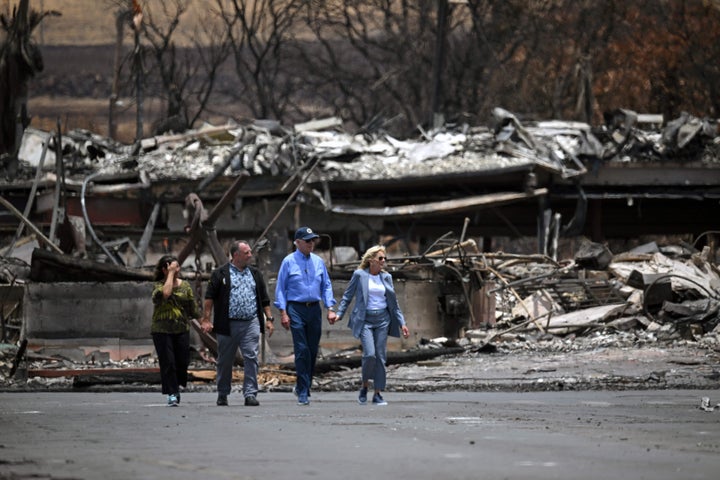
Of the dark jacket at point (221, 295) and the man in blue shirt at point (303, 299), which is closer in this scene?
the dark jacket at point (221, 295)

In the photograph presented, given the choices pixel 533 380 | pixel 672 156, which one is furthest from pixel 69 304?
pixel 672 156

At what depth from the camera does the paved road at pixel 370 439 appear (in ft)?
28.9

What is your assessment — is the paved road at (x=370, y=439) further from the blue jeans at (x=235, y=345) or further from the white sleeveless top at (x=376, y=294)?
the white sleeveless top at (x=376, y=294)

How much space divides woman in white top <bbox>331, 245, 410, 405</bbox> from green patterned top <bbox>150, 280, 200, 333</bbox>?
5.30ft

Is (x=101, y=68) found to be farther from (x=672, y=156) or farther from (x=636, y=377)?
(x=636, y=377)

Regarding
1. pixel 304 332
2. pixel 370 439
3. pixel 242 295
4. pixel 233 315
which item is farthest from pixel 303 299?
pixel 370 439

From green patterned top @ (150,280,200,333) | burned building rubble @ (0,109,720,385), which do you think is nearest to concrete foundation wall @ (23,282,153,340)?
burned building rubble @ (0,109,720,385)

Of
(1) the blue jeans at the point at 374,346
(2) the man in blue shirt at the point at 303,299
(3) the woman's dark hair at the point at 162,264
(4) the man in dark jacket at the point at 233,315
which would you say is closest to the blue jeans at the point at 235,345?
(4) the man in dark jacket at the point at 233,315

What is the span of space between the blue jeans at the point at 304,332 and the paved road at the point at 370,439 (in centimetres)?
47

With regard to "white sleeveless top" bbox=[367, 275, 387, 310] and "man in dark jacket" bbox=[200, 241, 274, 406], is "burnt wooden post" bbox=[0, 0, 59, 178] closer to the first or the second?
"man in dark jacket" bbox=[200, 241, 274, 406]

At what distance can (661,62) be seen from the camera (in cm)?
6369

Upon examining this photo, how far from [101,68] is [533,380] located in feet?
271

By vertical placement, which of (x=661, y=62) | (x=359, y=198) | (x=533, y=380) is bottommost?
(x=533, y=380)

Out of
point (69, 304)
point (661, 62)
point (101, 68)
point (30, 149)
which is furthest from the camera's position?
point (101, 68)
